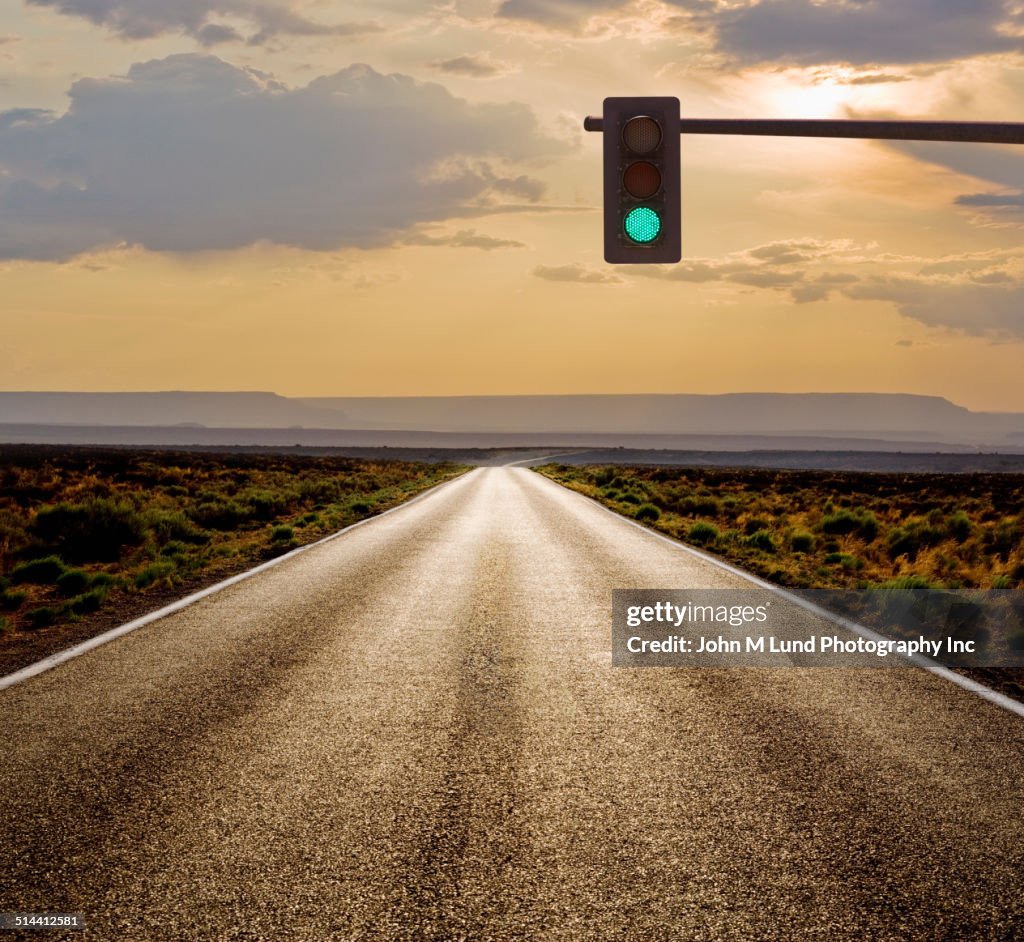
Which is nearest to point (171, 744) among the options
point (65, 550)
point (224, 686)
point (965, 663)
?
point (224, 686)

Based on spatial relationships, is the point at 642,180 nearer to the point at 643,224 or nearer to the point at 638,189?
the point at 638,189

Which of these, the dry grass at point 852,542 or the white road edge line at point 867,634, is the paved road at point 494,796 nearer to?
the white road edge line at point 867,634

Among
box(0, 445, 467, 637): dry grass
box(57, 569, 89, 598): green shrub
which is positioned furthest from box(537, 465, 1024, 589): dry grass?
box(57, 569, 89, 598): green shrub

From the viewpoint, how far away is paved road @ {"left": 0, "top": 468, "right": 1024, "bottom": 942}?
12.8 feet

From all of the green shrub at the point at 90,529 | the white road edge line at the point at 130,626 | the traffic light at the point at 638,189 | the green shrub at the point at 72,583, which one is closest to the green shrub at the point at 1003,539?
the white road edge line at the point at 130,626

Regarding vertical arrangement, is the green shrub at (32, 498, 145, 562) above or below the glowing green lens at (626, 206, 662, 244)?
below

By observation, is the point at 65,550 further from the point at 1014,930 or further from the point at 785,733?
the point at 1014,930

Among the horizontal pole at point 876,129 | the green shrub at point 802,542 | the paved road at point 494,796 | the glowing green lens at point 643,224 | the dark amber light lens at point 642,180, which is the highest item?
the horizontal pole at point 876,129

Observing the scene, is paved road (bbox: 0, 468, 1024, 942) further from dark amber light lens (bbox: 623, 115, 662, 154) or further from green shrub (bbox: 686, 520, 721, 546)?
green shrub (bbox: 686, 520, 721, 546)

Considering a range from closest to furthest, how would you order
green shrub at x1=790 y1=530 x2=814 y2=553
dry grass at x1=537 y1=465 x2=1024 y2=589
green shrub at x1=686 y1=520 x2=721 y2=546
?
dry grass at x1=537 y1=465 x2=1024 y2=589 < green shrub at x1=790 y1=530 x2=814 y2=553 < green shrub at x1=686 y1=520 x2=721 y2=546

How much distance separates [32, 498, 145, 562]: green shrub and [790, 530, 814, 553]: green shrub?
13427 mm

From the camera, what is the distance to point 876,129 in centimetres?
785

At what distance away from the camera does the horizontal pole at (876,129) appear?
25.2ft

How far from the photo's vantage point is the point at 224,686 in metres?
7.59
